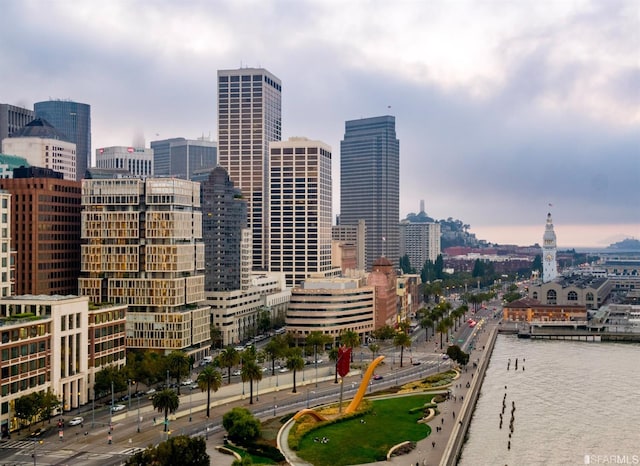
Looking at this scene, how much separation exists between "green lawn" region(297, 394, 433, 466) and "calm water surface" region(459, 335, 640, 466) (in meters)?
9.28

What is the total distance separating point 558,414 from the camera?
4879 inches

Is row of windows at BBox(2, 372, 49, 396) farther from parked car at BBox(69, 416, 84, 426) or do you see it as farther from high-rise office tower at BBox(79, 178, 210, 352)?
high-rise office tower at BBox(79, 178, 210, 352)

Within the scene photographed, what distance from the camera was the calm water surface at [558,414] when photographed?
101875mm

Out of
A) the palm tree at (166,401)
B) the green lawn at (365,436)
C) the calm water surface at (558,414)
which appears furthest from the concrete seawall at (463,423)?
the palm tree at (166,401)

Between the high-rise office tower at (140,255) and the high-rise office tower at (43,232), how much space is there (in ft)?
20.1

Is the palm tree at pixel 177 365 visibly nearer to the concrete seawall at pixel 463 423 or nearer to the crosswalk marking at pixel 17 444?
the crosswalk marking at pixel 17 444

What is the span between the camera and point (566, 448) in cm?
10475

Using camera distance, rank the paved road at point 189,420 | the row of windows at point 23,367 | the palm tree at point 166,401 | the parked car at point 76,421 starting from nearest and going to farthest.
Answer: the paved road at point 189,420
the palm tree at point 166,401
the row of windows at point 23,367
the parked car at point 76,421

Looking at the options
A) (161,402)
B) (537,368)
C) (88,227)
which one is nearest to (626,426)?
(537,368)

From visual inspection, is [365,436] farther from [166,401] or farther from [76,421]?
[76,421]

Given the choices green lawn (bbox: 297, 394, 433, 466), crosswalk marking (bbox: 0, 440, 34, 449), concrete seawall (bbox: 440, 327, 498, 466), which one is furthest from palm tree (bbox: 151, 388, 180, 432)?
concrete seawall (bbox: 440, 327, 498, 466)

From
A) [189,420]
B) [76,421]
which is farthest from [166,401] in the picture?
[76,421]

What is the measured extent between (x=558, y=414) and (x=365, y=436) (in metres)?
37.1

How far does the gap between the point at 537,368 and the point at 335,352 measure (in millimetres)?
48893
